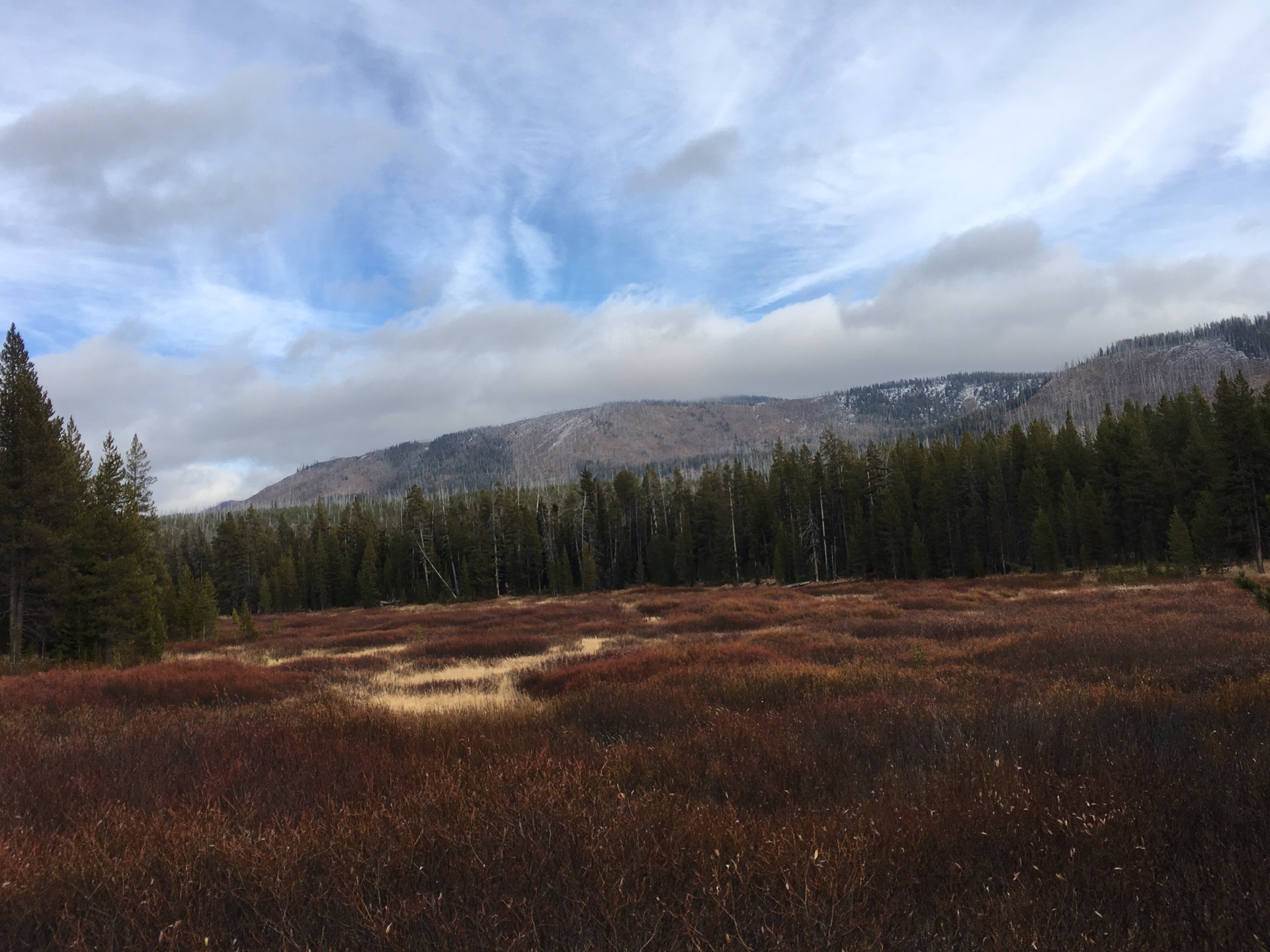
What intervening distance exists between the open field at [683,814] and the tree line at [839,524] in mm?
36297

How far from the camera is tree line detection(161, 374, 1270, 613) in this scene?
146 feet

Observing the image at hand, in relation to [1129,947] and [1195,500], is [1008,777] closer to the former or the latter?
[1129,947]

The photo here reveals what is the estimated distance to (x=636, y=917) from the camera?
3254mm

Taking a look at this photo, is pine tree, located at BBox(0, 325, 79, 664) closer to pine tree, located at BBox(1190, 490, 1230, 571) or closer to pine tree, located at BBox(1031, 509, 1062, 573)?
pine tree, located at BBox(1190, 490, 1230, 571)

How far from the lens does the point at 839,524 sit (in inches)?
2621

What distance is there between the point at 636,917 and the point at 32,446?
27810 mm

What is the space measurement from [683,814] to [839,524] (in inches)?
2587

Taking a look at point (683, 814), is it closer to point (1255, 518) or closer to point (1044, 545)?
point (1044, 545)

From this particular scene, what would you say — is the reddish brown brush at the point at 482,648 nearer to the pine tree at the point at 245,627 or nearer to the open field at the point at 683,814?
the open field at the point at 683,814

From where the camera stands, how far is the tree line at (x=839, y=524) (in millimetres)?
44625

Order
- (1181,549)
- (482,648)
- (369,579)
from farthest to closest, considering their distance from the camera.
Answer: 1. (369,579)
2. (1181,549)
3. (482,648)

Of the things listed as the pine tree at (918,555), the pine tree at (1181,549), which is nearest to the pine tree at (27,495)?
the pine tree at (1181,549)

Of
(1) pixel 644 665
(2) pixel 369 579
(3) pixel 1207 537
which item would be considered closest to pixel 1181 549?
(3) pixel 1207 537

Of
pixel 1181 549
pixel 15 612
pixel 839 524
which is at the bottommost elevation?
pixel 1181 549
